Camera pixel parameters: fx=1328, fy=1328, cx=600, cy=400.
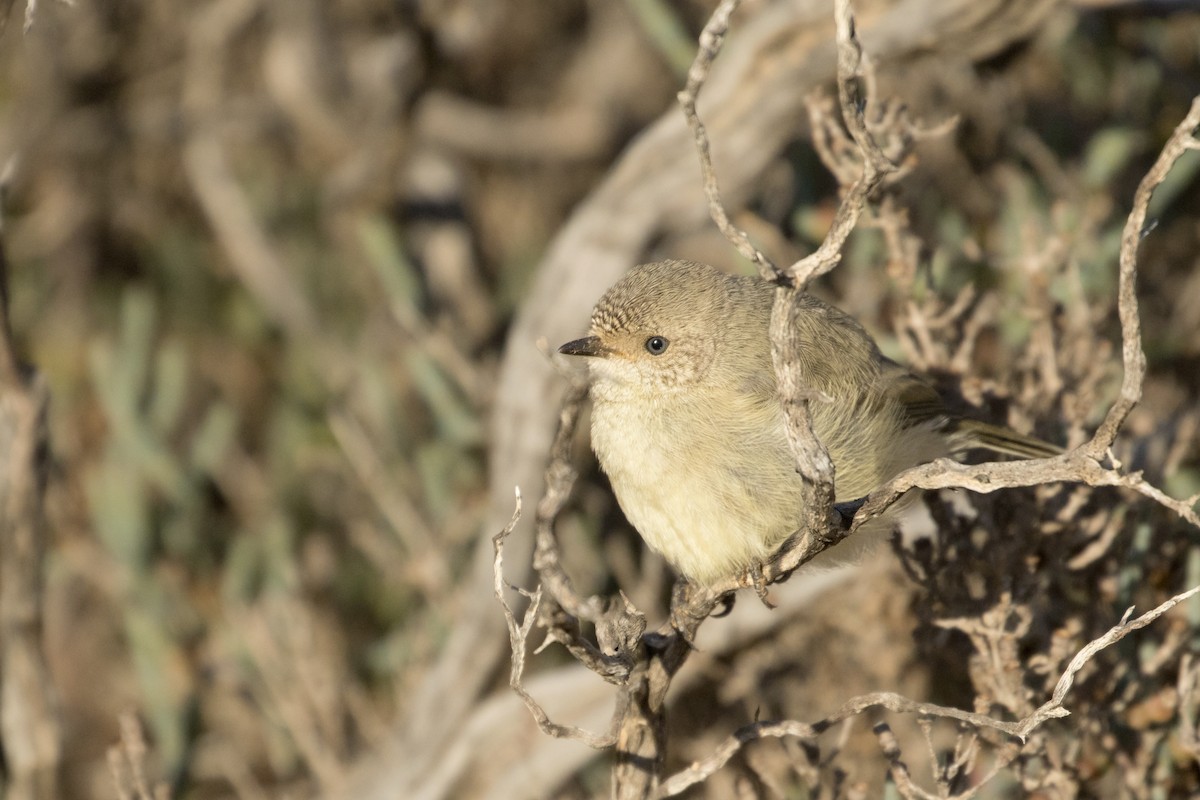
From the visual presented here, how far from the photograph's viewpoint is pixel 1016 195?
508cm

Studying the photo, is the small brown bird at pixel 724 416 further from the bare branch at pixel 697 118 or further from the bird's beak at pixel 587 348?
the bare branch at pixel 697 118

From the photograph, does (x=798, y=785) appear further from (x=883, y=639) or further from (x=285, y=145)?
(x=285, y=145)

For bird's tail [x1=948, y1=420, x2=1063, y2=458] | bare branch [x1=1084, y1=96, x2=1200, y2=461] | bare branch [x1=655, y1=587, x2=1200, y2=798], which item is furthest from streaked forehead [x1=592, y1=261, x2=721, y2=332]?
bare branch [x1=1084, y1=96, x2=1200, y2=461]

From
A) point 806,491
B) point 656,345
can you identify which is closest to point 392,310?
point 656,345

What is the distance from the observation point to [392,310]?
6984 mm

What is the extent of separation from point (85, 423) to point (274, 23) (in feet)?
8.18

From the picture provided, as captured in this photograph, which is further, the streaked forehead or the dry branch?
the streaked forehead

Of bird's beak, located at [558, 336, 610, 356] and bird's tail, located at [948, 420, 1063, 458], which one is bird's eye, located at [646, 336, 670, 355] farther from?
bird's tail, located at [948, 420, 1063, 458]

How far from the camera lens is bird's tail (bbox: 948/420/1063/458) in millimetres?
3549

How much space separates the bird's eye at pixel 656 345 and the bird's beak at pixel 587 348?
12 cm

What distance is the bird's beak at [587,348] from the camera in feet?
11.9

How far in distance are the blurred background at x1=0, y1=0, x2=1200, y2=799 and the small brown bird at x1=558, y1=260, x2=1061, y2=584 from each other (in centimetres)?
35

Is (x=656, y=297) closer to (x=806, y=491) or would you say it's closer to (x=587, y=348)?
(x=587, y=348)

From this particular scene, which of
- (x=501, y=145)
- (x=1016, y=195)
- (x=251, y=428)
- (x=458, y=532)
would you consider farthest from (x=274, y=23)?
(x=1016, y=195)
